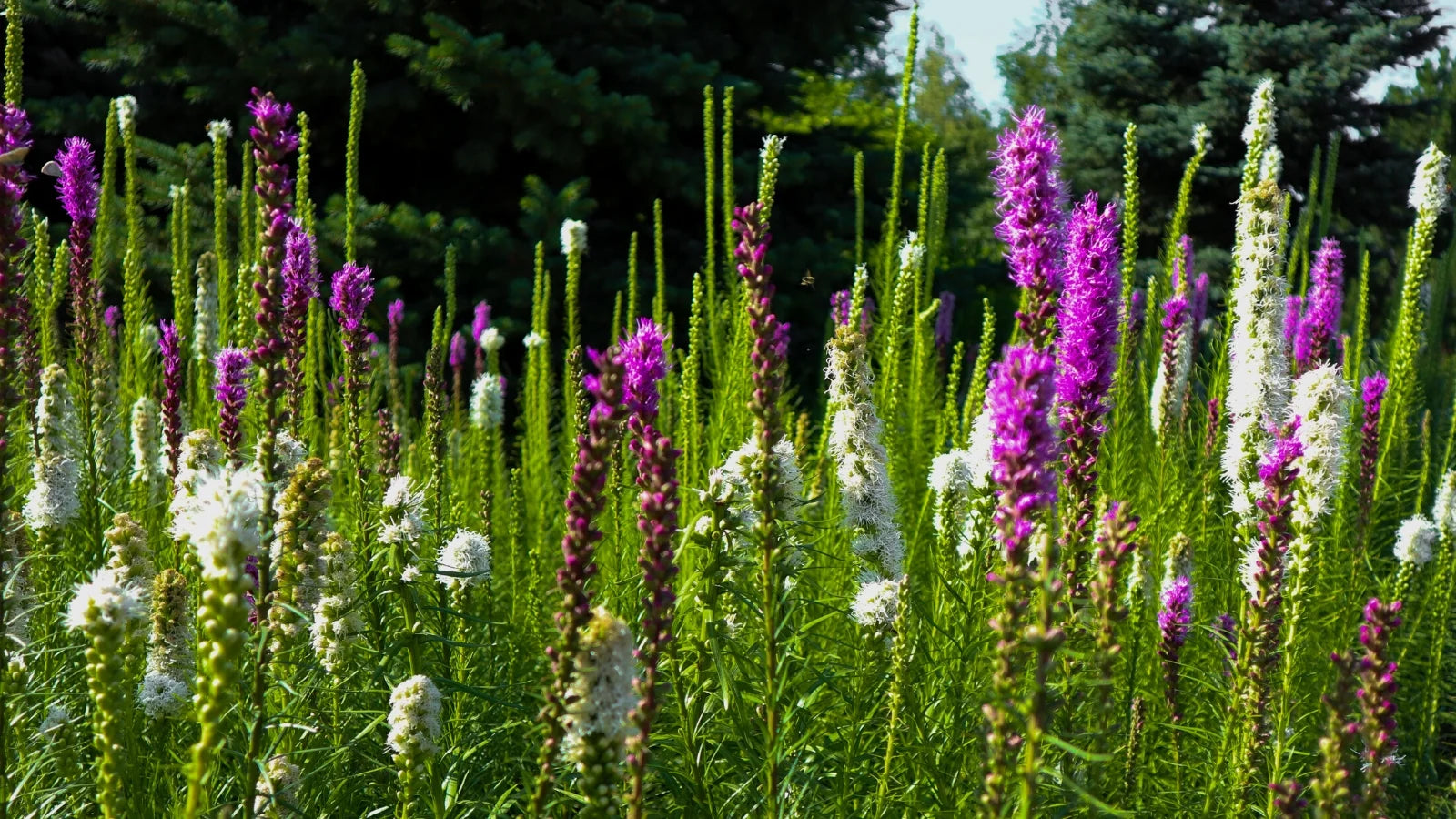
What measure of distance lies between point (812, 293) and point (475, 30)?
3749mm

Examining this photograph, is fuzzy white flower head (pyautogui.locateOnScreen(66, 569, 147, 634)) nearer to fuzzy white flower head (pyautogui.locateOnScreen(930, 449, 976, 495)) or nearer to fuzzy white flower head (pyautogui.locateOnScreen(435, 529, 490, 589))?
fuzzy white flower head (pyautogui.locateOnScreen(435, 529, 490, 589))

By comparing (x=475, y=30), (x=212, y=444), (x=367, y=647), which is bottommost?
(x=367, y=647)

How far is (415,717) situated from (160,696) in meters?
0.60

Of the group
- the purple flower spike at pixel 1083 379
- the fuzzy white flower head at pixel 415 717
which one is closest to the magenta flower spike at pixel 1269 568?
the purple flower spike at pixel 1083 379

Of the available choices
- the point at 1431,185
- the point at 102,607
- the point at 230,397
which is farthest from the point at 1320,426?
the point at 102,607

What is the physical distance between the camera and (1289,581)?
2.45m

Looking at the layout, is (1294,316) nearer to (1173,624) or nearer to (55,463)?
(1173,624)

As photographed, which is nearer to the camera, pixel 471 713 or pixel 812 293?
pixel 471 713

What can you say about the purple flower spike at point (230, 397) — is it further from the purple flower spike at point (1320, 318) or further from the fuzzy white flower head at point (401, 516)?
the purple flower spike at point (1320, 318)

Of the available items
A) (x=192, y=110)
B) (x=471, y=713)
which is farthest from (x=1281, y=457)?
(x=192, y=110)

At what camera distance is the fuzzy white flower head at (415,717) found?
1.88m

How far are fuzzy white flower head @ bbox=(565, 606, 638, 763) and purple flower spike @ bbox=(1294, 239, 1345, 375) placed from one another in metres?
3.01

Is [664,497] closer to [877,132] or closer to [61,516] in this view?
[61,516]

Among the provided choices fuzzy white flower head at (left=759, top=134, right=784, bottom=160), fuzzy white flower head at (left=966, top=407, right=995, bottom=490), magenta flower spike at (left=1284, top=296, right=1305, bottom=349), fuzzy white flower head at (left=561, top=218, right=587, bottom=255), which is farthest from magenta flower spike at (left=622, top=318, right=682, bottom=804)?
fuzzy white flower head at (left=561, top=218, right=587, bottom=255)
